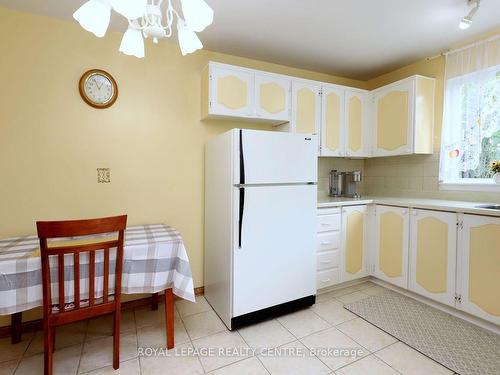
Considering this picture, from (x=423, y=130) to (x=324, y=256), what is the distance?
5.50 ft

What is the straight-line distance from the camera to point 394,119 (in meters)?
2.94

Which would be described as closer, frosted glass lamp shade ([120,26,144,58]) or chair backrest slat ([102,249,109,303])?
frosted glass lamp shade ([120,26,144,58])

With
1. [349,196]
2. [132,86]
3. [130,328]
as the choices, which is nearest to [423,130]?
[349,196]

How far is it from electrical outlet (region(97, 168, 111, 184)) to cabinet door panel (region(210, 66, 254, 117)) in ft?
3.43

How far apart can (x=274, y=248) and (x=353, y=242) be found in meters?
1.07

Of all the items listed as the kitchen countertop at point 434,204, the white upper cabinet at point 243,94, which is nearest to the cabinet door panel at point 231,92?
the white upper cabinet at point 243,94

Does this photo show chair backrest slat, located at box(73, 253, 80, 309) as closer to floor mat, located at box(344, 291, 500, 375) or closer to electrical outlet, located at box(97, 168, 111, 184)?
electrical outlet, located at box(97, 168, 111, 184)

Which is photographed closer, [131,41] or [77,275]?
[131,41]

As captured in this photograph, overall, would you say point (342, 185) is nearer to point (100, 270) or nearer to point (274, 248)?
point (274, 248)

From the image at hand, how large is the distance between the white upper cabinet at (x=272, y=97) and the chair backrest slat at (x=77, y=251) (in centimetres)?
164

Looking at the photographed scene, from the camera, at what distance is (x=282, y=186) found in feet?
7.24

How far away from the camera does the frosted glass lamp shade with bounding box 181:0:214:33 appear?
109 centimetres

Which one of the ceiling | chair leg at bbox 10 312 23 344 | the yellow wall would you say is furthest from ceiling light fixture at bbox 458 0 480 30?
chair leg at bbox 10 312 23 344

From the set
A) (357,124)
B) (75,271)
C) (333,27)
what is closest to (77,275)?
(75,271)
